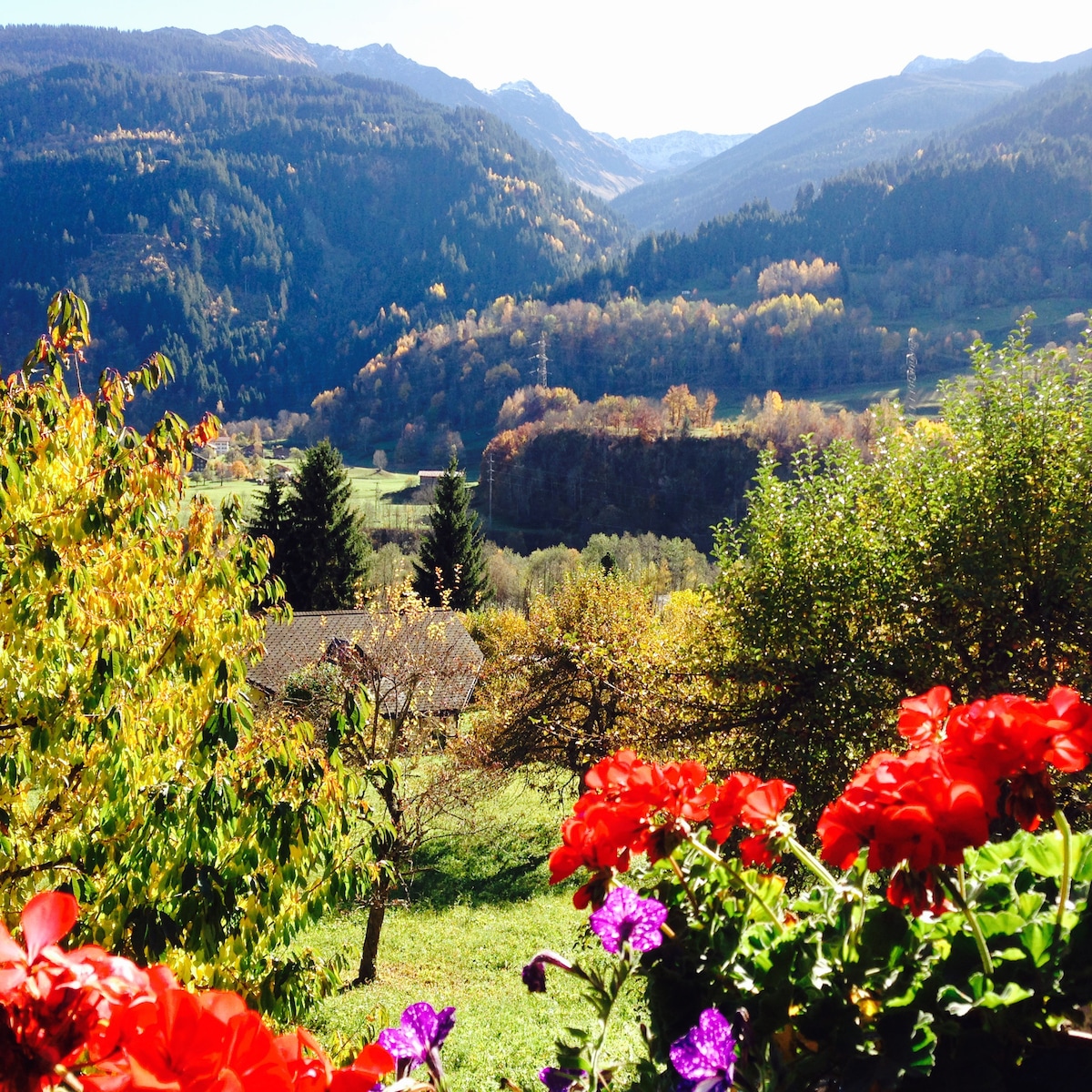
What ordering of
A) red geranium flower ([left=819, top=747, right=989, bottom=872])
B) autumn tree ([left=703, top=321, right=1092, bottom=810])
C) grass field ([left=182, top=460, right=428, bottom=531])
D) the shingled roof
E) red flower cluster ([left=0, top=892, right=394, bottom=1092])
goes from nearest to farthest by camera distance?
red flower cluster ([left=0, top=892, right=394, bottom=1092]) < red geranium flower ([left=819, top=747, right=989, bottom=872]) < autumn tree ([left=703, top=321, right=1092, bottom=810]) < the shingled roof < grass field ([left=182, top=460, right=428, bottom=531])

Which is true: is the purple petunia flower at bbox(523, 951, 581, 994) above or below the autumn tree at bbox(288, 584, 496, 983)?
above

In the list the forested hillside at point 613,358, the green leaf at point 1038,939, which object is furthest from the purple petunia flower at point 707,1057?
the forested hillside at point 613,358

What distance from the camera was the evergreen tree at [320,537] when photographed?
1344 inches

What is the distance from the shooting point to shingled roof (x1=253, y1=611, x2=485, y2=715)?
17.9 metres

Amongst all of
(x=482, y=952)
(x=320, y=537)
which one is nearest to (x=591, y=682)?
(x=482, y=952)

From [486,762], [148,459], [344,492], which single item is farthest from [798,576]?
[344,492]

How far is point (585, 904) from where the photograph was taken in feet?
5.93

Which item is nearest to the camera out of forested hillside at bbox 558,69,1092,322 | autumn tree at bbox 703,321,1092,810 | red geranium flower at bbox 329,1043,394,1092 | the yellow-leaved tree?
red geranium flower at bbox 329,1043,394,1092

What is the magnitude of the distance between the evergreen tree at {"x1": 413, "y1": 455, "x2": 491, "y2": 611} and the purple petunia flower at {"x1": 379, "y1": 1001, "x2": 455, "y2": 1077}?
120 feet

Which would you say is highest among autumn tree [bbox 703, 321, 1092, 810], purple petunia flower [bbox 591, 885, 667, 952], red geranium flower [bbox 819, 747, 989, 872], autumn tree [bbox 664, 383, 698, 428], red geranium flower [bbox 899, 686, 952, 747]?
red geranium flower [bbox 819, 747, 989, 872]

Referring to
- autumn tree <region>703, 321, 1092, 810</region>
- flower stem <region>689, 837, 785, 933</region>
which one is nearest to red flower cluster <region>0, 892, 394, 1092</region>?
flower stem <region>689, 837, 785, 933</region>

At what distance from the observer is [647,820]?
1802mm

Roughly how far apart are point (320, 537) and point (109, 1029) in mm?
34829

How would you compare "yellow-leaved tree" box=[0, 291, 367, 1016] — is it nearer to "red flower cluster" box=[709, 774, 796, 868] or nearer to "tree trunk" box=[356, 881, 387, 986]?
"red flower cluster" box=[709, 774, 796, 868]
